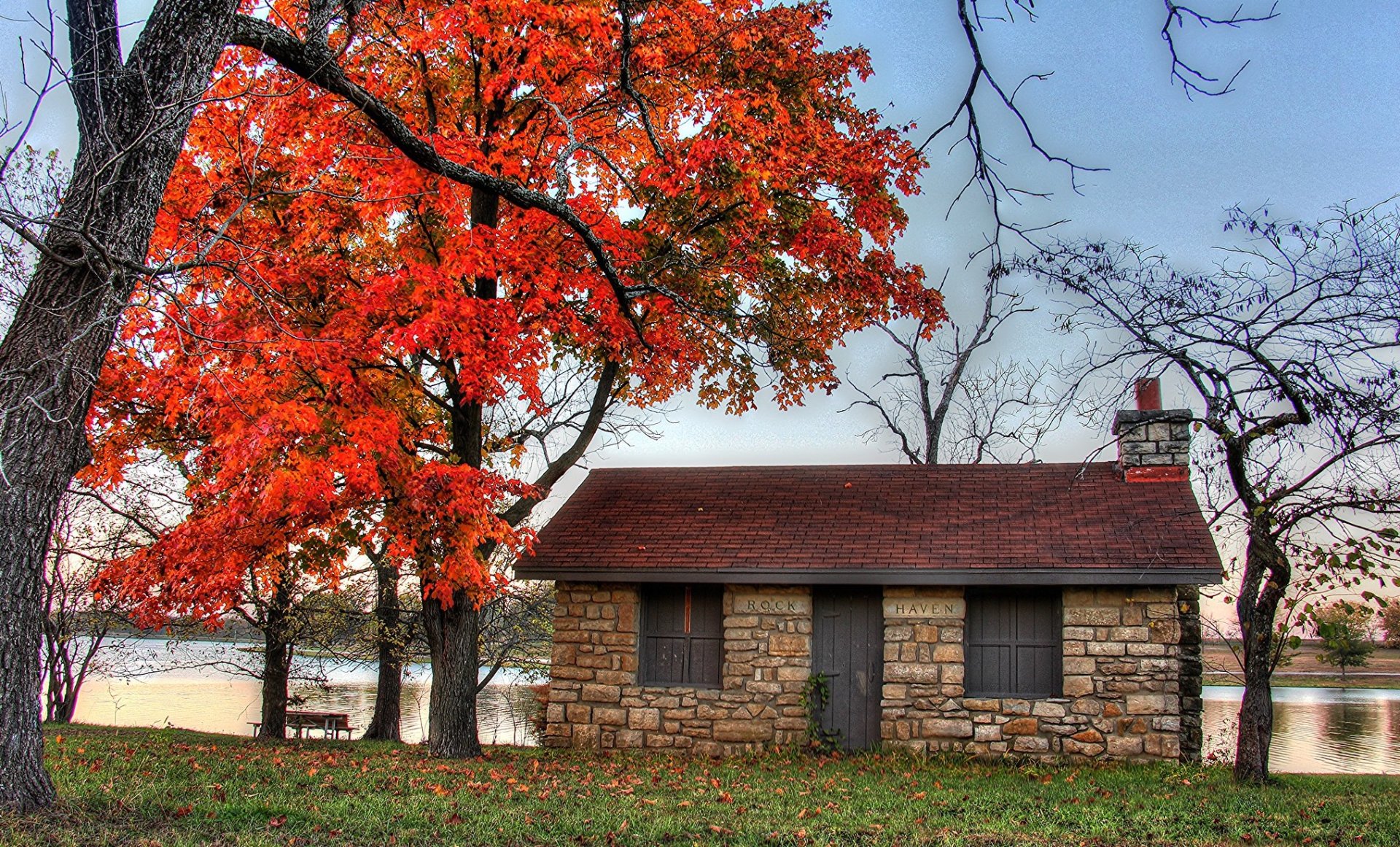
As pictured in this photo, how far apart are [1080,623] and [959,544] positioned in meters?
1.58

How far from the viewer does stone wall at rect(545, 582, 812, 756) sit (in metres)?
12.2

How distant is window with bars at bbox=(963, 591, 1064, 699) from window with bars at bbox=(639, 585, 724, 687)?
3.03 meters

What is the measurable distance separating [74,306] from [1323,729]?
1044 inches

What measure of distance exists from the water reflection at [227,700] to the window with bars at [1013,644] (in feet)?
35.8

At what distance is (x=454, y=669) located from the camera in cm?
1268

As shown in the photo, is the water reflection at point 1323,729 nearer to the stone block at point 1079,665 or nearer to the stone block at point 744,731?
the stone block at point 1079,665

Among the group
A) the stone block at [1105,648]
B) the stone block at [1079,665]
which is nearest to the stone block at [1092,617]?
the stone block at [1105,648]

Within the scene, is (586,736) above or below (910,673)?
below

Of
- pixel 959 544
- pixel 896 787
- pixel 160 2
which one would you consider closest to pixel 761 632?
pixel 959 544

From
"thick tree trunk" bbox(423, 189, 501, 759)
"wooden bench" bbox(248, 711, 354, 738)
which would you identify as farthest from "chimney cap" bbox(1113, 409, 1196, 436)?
"wooden bench" bbox(248, 711, 354, 738)

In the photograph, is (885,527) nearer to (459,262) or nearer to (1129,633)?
(1129,633)

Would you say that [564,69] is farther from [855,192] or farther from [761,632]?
[761,632]

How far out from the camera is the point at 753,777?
31.8 ft

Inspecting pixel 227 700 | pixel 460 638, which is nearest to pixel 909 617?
pixel 460 638
